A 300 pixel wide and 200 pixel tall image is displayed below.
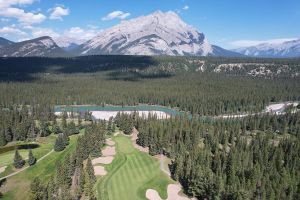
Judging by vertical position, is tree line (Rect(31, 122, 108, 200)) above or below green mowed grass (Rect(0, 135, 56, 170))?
above

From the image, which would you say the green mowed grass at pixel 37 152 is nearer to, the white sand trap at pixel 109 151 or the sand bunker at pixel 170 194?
the white sand trap at pixel 109 151

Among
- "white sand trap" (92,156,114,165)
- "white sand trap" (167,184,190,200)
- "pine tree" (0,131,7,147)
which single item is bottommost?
"white sand trap" (167,184,190,200)

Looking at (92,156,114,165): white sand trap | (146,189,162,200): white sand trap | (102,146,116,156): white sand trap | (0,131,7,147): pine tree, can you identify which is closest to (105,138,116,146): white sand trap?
(102,146,116,156): white sand trap

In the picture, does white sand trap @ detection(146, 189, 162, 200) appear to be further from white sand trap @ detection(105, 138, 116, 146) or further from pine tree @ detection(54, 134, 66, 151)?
pine tree @ detection(54, 134, 66, 151)

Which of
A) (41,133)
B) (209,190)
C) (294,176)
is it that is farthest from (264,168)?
(41,133)

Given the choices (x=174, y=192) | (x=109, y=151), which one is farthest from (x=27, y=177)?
(x=174, y=192)

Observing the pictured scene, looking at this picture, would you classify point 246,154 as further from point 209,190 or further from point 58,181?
point 58,181
